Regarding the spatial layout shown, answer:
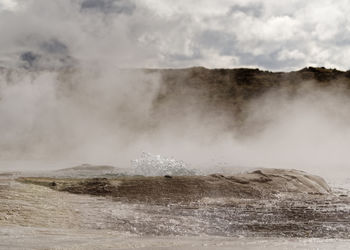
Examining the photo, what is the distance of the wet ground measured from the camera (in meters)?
4.03

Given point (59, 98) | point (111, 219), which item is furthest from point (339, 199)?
point (59, 98)

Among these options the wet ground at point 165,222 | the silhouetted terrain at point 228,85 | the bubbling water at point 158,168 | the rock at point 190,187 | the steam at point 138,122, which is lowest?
the wet ground at point 165,222

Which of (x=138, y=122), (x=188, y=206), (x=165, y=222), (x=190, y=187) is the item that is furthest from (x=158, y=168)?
(x=138, y=122)

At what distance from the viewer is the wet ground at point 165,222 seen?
13.2 ft

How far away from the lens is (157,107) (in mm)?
37344

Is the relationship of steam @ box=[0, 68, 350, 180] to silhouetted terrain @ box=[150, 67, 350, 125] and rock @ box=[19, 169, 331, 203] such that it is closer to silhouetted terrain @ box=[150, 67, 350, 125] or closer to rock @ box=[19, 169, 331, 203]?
silhouetted terrain @ box=[150, 67, 350, 125]

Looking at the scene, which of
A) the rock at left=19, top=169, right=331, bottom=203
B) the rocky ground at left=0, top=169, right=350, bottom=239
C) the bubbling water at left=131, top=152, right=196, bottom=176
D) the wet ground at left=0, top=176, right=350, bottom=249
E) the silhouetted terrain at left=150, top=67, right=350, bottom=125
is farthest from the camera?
the silhouetted terrain at left=150, top=67, right=350, bottom=125

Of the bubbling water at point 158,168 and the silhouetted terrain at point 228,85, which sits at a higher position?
the silhouetted terrain at point 228,85

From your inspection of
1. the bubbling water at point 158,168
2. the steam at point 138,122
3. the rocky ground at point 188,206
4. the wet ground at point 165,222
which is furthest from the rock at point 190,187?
the steam at point 138,122

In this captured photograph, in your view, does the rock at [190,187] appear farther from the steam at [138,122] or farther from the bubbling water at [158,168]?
the steam at [138,122]

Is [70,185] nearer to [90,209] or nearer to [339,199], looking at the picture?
[90,209]

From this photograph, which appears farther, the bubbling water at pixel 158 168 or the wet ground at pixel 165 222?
the bubbling water at pixel 158 168

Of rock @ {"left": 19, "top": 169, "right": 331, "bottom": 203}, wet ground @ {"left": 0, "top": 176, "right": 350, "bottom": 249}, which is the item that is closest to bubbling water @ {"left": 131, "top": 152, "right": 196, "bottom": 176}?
rock @ {"left": 19, "top": 169, "right": 331, "bottom": 203}

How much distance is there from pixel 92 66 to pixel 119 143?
8.63 m
